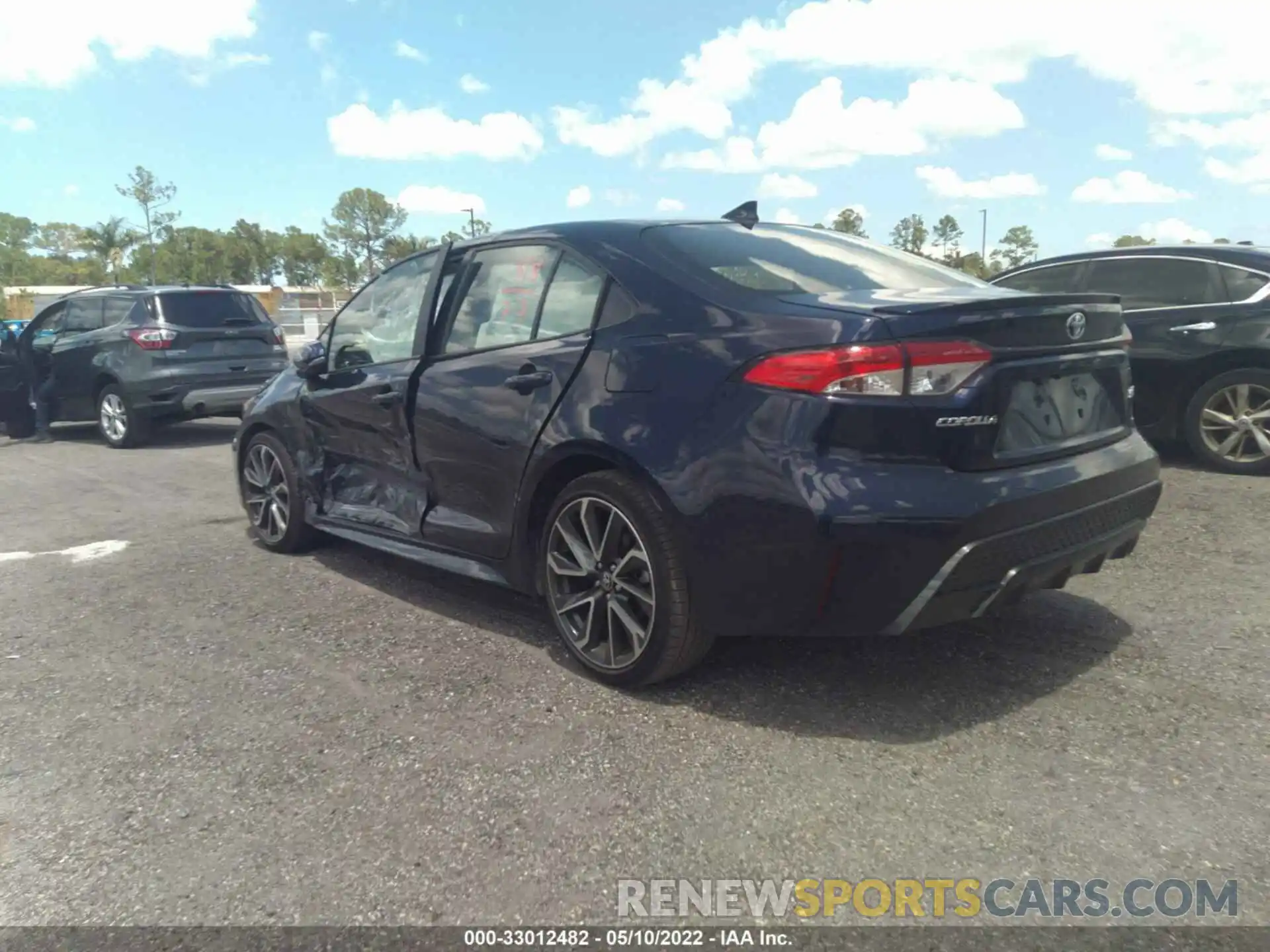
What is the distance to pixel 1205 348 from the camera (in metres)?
6.61

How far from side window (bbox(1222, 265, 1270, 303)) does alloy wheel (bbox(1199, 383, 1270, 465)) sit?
0.63 meters

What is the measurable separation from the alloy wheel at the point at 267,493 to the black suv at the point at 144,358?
5.20 meters

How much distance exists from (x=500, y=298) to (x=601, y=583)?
1.30 meters

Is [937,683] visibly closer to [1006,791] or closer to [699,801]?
[1006,791]

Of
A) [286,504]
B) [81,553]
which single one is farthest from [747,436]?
[81,553]

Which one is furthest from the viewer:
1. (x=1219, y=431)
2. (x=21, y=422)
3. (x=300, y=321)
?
(x=300, y=321)

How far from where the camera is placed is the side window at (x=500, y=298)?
3842mm

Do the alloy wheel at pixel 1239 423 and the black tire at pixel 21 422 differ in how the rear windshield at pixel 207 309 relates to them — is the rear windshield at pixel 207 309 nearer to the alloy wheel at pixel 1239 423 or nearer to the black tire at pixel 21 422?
the black tire at pixel 21 422

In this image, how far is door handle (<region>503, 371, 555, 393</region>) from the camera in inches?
141

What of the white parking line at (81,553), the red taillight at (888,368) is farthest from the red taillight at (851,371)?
the white parking line at (81,553)

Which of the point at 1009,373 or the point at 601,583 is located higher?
the point at 1009,373

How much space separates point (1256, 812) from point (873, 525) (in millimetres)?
1203

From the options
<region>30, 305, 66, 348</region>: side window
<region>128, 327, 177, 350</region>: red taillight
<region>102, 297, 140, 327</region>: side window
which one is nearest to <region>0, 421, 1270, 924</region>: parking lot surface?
<region>128, 327, 177, 350</region>: red taillight

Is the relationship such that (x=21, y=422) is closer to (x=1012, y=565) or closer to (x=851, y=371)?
(x=851, y=371)
